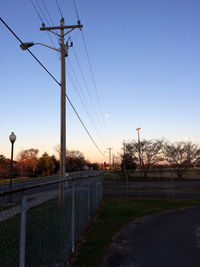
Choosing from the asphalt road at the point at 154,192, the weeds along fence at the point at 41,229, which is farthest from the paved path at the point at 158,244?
the asphalt road at the point at 154,192

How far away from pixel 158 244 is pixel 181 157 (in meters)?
36.8

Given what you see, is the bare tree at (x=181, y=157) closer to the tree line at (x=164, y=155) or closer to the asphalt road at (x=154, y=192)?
the tree line at (x=164, y=155)

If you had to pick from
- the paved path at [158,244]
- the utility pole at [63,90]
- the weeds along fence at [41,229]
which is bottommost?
the paved path at [158,244]

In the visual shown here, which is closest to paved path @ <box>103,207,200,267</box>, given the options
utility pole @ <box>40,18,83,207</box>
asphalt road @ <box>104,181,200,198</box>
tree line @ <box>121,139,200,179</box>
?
utility pole @ <box>40,18,83,207</box>

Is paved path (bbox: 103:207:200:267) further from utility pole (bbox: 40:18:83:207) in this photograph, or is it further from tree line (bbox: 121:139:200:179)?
tree line (bbox: 121:139:200:179)

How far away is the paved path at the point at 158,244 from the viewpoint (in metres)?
5.32

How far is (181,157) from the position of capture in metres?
40.9

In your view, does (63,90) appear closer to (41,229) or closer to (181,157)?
(41,229)

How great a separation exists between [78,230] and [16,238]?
1959mm

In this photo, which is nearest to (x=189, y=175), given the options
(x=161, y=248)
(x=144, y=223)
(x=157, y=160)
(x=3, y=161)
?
(x=157, y=160)

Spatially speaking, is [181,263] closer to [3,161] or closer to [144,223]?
[144,223]

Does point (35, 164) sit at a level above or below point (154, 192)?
above

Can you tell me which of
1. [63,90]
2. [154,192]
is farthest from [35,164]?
[63,90]

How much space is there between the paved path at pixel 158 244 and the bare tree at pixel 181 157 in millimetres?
31402
